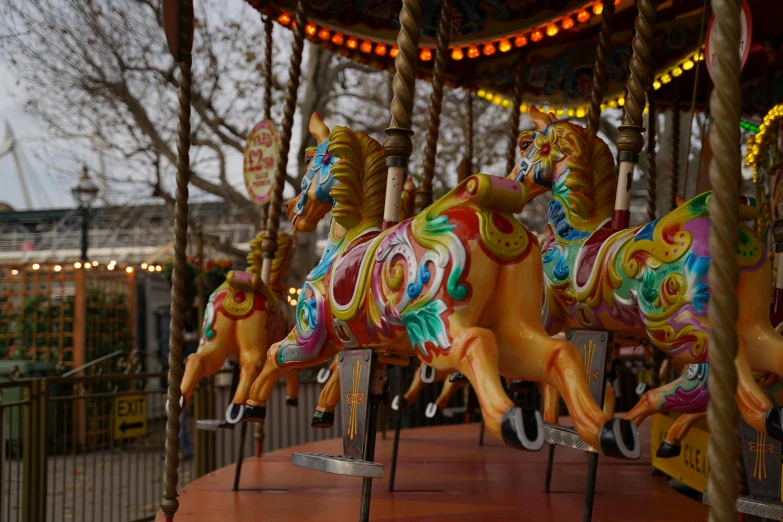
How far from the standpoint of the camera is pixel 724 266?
1703mm

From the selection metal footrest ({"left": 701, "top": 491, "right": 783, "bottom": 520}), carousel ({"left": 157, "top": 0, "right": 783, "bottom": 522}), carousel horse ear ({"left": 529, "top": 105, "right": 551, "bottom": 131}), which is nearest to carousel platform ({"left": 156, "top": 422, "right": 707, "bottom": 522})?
carousel ({"left": 157, "top": 0, "right": 783, "bottom": 522})

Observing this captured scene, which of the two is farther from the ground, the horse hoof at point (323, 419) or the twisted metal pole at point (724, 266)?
the twisted metal pole at point (724, 266)

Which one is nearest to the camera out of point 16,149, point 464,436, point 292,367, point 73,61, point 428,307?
point 428,307

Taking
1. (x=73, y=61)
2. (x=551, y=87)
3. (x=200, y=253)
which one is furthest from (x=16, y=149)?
(x=551, y=87)

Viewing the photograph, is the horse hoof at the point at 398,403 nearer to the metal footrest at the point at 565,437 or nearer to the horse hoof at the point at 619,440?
the metal footrest at the point at 565,437

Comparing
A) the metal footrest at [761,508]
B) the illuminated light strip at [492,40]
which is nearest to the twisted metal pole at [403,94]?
the metal footrest at [761,508]

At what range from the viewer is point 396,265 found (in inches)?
110

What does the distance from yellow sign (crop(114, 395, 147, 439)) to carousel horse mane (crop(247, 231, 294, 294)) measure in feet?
7.90

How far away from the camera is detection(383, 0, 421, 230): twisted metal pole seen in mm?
3006

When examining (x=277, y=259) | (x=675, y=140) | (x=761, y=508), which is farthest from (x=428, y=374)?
(x=675, y=140)

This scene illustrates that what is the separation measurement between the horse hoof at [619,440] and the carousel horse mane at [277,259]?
2882 mm

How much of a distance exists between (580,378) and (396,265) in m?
0.74

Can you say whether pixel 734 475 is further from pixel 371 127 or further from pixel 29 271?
pixel 371 127

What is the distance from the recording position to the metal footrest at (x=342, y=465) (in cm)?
279
